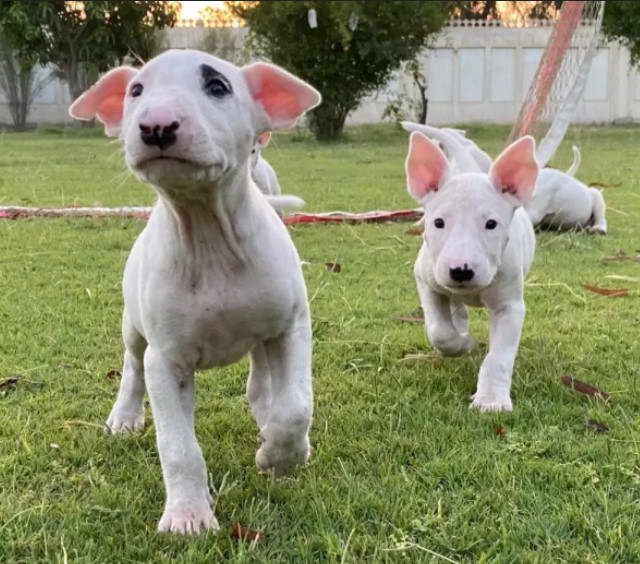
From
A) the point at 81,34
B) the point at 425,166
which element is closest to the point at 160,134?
the point at 425,166

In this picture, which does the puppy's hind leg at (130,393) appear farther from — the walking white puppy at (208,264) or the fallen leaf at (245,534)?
the fallen leaf at (245,534)

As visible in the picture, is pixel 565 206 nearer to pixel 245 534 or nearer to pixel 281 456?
pixel 281 456

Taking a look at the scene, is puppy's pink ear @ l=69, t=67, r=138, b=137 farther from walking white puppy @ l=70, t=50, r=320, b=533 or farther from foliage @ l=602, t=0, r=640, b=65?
foliage @ l=602, t=0, r=640, b=65

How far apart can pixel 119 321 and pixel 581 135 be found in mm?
20029

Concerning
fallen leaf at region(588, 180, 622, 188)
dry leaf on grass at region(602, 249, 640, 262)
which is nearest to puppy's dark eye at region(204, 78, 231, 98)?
dry leaf on grass at region(602, 249, 640, 262)

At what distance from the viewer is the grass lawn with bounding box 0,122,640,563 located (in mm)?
2217

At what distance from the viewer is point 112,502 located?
244 cm

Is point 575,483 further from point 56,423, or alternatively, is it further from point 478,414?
point 56,423

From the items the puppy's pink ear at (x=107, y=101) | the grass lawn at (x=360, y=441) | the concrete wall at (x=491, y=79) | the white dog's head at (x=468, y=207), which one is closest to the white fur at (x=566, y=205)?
the grass lawn at (x=360, y=441)

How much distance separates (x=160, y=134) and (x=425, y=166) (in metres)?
1.72

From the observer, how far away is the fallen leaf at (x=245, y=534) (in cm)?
222

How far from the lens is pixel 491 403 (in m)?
3.22

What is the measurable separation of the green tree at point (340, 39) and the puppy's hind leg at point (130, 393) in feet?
55.1

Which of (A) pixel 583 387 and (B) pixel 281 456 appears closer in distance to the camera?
(B) pixel 281 456
